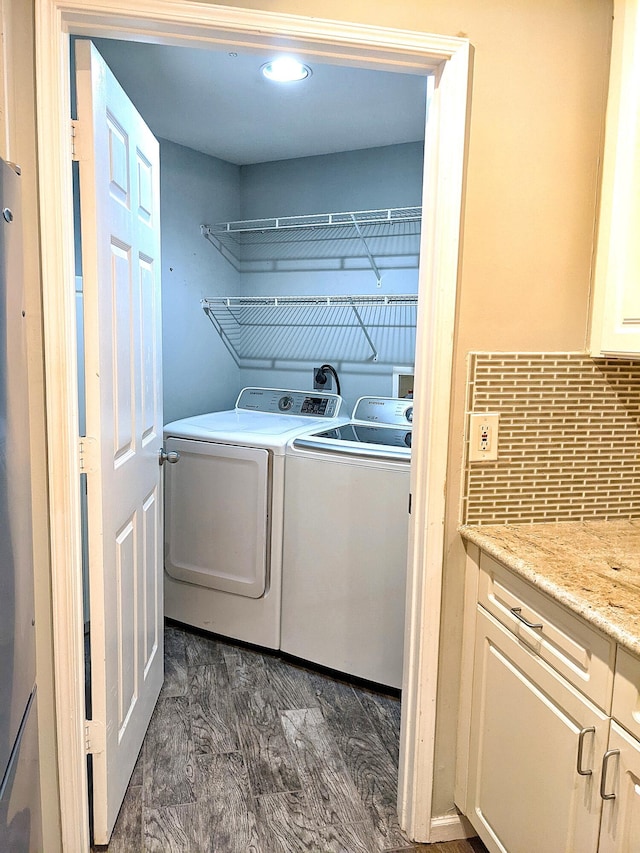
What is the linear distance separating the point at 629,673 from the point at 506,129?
4.08 feet

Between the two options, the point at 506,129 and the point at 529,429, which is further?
the point at 529,429

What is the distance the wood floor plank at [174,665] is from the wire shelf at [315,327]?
4.98ft

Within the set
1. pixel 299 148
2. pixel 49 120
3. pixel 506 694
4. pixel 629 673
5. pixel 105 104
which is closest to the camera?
pixel 629 673

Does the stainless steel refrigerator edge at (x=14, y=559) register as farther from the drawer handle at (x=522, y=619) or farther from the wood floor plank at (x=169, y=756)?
the drawer handle at (x=522, y=619)

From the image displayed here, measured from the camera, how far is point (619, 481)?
5.71 feet

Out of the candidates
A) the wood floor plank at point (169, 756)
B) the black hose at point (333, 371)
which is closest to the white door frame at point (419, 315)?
the wood floor plank at point (169, 756)

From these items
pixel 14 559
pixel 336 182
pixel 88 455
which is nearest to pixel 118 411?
pixel 88 455

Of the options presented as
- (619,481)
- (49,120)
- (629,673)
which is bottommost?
(629,673)

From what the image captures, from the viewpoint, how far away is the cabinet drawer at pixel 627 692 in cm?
107

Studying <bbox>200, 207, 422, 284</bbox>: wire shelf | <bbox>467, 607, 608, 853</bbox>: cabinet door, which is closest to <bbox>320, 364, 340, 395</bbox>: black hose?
<bbox>200, 207, 422, 284</bbox>: wire shelf

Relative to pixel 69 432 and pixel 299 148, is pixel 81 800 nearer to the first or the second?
pixel 69 432

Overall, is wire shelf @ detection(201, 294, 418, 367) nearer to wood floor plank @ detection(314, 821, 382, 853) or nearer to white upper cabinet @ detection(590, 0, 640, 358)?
white upper cabinet @ detection(590, 0, 640, 358)

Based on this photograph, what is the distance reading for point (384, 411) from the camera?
3.01m

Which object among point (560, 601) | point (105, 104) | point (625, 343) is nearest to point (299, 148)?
point (105, 104)
